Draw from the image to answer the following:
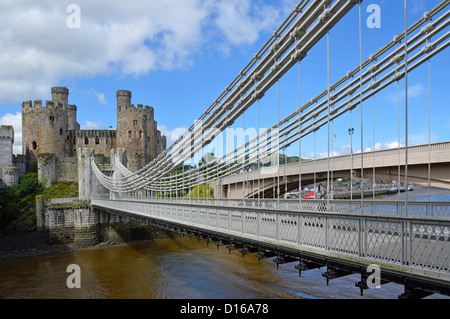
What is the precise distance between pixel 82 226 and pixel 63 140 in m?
16.9

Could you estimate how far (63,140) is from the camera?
126ft

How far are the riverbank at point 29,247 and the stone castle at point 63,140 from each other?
7.97 metres

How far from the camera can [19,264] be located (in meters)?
20.5

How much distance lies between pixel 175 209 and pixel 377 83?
7.61 meters

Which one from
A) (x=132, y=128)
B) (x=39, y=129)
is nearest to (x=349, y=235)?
(x=132, y=128)

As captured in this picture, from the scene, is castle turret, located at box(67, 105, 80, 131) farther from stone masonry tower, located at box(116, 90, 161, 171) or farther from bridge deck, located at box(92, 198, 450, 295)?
bridge deck, located at box(92, 198, 450, 295)

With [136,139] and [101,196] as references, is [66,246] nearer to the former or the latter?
[101,196]

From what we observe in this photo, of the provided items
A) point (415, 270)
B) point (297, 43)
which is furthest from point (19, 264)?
point (415, 270)

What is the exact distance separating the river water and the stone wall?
73.8 inches

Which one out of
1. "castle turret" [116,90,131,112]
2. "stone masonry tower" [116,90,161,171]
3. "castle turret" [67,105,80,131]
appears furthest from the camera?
"castle turret" [67,105,80,131]

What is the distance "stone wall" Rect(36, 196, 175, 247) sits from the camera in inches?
958

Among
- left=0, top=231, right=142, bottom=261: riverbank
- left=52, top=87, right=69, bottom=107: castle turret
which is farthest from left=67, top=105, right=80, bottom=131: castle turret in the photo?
left=0, top=231, right=142, bottom=261: riverbank

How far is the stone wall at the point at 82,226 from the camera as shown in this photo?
24.3 meters
